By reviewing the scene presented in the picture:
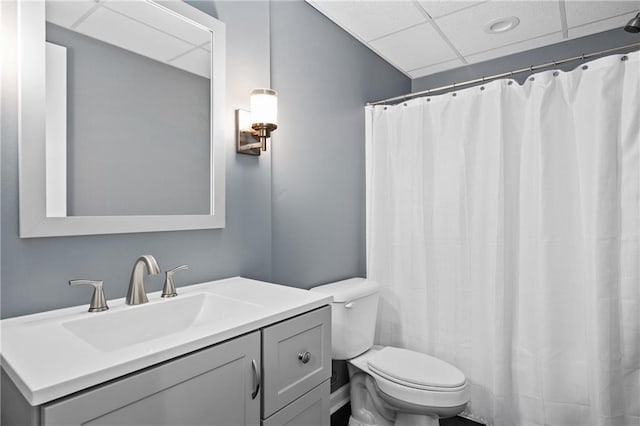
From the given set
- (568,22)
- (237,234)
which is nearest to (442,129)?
(568,22)

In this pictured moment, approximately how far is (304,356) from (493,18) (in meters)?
2.05

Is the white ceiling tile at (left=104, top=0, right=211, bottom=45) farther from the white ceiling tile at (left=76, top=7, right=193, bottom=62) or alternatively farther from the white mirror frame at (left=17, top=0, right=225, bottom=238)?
the white mirror frame at (left=17, top=0, right=225, bottom=238)

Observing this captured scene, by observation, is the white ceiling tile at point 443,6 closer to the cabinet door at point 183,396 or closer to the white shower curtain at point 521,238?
the white shower curtain at point 521,238

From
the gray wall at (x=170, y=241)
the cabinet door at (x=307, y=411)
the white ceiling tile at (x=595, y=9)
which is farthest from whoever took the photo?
the white ceiling tile at (x=595, y=9)

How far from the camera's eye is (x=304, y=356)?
45.8 inches

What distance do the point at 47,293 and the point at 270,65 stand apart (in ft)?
4.19

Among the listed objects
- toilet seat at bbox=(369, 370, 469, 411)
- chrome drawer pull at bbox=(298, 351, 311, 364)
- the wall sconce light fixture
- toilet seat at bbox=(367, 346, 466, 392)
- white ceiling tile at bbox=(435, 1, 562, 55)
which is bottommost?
toilet seat at bbox=(369, 370, 469, 411)

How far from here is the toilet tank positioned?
1.80 metres

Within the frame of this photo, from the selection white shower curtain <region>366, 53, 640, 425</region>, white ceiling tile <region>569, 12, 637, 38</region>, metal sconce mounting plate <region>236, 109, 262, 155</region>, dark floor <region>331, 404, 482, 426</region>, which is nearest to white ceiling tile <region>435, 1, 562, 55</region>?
white ceiling tile <region>569, 12, 637, 38</region>

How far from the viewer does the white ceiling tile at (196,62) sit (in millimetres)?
1366

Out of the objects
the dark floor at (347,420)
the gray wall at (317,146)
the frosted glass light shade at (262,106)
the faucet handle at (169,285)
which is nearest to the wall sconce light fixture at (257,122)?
A: the frosted glass light shade at (262,106)

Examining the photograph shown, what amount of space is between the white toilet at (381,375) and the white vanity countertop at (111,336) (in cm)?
63

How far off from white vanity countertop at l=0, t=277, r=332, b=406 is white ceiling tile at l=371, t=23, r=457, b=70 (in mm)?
1752

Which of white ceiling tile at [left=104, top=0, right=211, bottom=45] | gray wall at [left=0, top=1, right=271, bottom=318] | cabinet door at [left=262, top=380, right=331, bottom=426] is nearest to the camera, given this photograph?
gray wall at [left=0, top=1, right=271, bottom=318]
